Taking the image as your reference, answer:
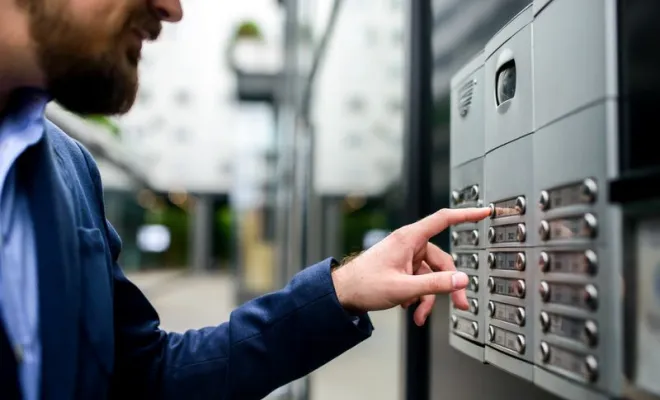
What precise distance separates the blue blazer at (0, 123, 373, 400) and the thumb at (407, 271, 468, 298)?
0.12 meters

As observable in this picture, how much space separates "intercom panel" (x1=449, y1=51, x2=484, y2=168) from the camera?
679mm

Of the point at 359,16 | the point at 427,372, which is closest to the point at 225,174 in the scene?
the point at 359,16

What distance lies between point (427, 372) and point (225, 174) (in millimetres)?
16531

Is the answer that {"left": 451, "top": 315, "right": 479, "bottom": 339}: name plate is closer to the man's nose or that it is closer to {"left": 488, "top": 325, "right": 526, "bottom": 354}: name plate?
{"left": 488, "top": 325, "right": 526, "bottom": 354}: name plate

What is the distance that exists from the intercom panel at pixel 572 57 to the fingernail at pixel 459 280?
0.17m

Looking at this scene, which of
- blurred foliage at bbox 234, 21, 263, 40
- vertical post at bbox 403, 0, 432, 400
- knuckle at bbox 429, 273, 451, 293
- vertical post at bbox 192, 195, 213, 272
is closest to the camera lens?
knuckle at bbox 429, 273, 451, 293

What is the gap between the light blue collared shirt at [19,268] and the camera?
691 mm

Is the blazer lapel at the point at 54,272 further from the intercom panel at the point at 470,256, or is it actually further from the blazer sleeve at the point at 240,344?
the intercom panel at the point at 470,256

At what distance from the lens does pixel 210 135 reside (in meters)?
16.0

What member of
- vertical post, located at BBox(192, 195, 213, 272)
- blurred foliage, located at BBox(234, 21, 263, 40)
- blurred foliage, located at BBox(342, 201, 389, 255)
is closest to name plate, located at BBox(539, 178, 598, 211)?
blurred foliage, located at BBox(342, 201, 389, 255)

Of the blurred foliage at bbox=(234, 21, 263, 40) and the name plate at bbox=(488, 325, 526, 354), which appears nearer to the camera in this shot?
the name plate at bbox=(488, 325, 526, 354)

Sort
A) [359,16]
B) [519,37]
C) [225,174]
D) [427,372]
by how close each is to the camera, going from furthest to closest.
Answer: [225,174] → [359,16] → [427,372] → [519,37]

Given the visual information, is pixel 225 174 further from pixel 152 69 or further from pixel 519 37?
pixel 519 37

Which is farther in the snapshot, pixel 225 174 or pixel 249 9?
pixel 225 174
